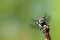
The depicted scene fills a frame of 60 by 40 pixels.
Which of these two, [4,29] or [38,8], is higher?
[38,8]

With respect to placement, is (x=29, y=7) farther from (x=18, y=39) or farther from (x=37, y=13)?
(x=18, y=39)

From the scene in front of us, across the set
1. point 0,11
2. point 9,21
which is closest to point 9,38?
point 9,21

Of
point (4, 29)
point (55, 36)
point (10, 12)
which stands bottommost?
point (55, 36)

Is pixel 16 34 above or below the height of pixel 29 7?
below

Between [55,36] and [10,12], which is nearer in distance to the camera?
[55,36]

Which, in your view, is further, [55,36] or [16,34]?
[16,34]

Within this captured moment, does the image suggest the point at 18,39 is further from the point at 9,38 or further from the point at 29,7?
the point at 29,7

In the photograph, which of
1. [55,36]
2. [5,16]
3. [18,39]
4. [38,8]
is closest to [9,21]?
[5,16]
